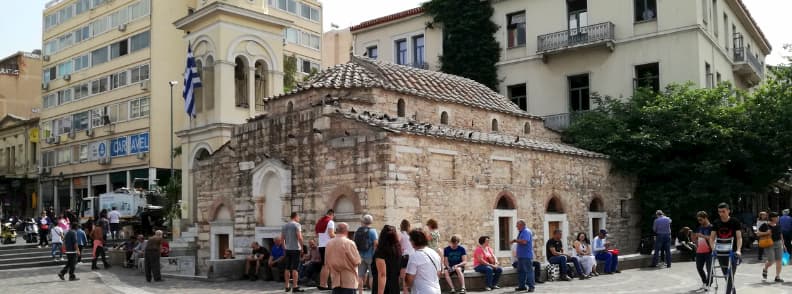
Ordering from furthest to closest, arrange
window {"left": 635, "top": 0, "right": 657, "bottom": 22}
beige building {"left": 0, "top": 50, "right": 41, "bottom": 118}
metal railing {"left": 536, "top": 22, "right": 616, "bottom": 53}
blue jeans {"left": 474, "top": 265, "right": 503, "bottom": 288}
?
beige building {"left": 0, "top": 50, "right": 41, "bottom": 118}, metal railing {"left": 536, "top": 22, "right": 616, "bottom": 53}, window {"left": 635, "top": 0, "right": 657, "bottom": 22}, blue jeans {"left": 474, "top": 265, "right": 503, "bottom": 288}

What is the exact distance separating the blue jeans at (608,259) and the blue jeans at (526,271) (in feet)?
13.7

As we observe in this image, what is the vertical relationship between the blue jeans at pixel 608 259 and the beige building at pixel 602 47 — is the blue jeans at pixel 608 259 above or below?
below

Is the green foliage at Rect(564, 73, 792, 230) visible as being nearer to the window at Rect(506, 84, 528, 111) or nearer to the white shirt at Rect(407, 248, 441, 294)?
the window at Rect(506, 84, 528, 111)

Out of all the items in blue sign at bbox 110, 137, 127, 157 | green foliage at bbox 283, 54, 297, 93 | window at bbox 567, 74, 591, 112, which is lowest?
blue sign at bbox 110, 137, 127, 157

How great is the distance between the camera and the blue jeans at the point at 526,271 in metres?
13.6

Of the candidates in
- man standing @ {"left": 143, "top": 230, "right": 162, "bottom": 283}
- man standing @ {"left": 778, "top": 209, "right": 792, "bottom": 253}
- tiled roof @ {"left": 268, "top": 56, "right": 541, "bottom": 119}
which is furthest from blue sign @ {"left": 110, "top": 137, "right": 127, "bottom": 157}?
man standing @ {"left": 778, "top": 209, "right": 792, "bottom": 253}

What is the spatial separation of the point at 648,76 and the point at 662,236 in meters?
9.38

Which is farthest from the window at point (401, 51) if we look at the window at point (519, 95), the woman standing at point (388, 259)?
the woman standing at point (388, 259)

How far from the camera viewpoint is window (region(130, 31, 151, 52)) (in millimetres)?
39031

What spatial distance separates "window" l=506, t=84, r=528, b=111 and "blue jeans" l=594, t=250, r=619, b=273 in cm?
1199

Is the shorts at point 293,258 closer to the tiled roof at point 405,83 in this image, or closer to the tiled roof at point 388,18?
the tiled roof at point 405,83

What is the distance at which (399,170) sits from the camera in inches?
596

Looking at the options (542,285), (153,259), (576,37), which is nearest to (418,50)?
(576,37)

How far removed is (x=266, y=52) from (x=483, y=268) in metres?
17.5
